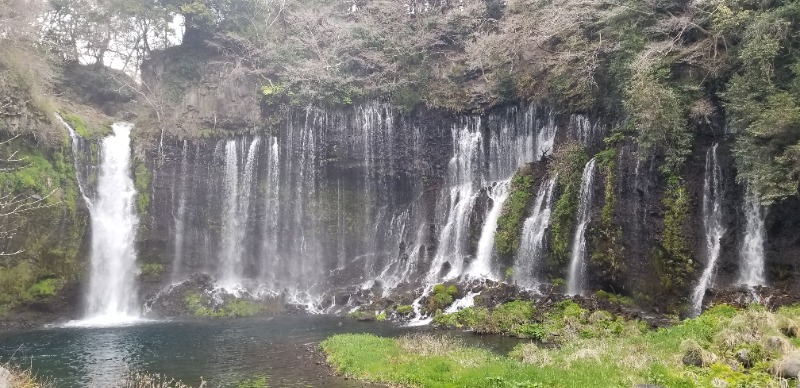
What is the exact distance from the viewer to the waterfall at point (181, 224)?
3516cm

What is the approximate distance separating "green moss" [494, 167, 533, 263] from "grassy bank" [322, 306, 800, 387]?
10907 mm

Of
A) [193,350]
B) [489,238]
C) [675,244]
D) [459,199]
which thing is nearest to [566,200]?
[489,238]

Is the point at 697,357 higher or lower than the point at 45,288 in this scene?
higher

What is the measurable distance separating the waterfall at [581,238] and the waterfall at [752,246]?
6663 millimetres

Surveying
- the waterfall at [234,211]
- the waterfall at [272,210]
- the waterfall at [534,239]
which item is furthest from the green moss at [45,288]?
the waterfall at [534,239]

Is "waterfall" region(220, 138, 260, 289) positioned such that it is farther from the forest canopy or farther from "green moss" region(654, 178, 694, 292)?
"green moss" region(654, 178, 694, 292)

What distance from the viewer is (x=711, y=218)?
886 inches

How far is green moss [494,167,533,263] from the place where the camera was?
2980 centimetres

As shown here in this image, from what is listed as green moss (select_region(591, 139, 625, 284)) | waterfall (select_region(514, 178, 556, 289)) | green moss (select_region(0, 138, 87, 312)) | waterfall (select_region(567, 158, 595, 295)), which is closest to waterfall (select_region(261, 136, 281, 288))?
green moss (select_region(0, 138, 87, 312))

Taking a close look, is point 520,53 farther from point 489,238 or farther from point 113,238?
point 113,238

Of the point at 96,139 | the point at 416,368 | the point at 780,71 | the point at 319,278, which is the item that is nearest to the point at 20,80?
the point at 96,139

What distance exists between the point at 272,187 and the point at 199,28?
14443mm

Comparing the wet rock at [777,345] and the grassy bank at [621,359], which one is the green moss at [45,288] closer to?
the grassy bank at [621,359]

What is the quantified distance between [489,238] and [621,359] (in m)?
18.1
